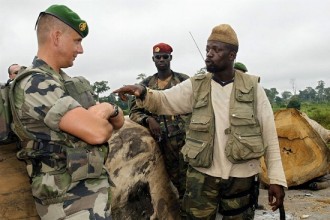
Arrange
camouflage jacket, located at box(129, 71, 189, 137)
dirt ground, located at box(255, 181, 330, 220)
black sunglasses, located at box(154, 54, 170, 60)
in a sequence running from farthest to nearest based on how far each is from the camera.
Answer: dirt ground, located at box(255, 181, 330, 220) < black sunglasses, located at box(154, 54, 170, 60) < camouflage jacket, located at box(129, 71, 189, 137)

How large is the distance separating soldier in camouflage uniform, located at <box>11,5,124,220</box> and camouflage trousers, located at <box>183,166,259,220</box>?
1.17 m

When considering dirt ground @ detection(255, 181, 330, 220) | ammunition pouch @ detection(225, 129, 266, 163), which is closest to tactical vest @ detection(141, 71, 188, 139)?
ammunition pouch @ detection(225, 129, 266, 163)

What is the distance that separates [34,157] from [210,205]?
162 cm

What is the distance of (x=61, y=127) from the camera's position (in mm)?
1787

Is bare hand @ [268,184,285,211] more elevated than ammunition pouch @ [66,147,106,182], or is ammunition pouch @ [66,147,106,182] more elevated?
ammunition pouch @ [66,147,106,182]

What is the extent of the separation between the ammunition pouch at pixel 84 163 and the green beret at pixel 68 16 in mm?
629

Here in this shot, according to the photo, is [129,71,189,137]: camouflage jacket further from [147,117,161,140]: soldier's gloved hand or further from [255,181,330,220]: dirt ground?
[255,181,330,220]: dirt ground

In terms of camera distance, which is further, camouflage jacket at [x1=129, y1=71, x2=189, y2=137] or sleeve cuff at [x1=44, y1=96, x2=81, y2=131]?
camouflage jacket at [x1=129, y1=71, x2=189, y2=137]

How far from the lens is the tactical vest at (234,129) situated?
299 centimetres

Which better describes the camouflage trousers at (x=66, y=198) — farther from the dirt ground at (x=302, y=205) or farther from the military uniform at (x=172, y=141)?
the dirt ground at (x=302, y=205)

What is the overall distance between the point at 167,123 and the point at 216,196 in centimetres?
125

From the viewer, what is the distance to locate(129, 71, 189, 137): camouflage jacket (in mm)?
3830

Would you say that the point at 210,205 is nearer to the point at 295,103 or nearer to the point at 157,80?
the point at 157,80

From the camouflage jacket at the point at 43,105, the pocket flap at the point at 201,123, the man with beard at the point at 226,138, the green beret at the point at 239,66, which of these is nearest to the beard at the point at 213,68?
the man with beard at the point at 226,138
